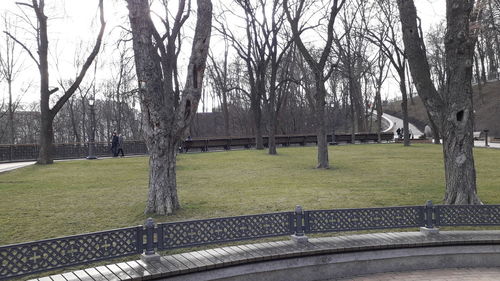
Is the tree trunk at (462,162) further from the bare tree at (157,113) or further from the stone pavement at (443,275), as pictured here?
the bare tree at (157,113)

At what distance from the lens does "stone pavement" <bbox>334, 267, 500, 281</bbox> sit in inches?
208

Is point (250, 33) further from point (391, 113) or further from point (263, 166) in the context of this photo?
point (391, 113)

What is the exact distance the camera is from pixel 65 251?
14.5 feet

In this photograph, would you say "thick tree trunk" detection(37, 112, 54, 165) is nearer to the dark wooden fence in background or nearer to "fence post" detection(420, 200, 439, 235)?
the dark wooden fence in background

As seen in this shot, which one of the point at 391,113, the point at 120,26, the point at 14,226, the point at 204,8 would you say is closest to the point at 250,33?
the point at 120,26

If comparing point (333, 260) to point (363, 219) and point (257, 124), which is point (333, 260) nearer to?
point (363, 219)

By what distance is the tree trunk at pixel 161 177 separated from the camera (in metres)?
7.85

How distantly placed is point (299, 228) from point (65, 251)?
2.95 metres

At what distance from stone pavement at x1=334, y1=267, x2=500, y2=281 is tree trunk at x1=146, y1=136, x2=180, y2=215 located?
3982 mm

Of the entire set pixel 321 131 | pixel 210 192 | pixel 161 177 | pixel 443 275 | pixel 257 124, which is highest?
pixel 257 124

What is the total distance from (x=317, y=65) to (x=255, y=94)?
1350cm

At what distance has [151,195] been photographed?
26.1 feet

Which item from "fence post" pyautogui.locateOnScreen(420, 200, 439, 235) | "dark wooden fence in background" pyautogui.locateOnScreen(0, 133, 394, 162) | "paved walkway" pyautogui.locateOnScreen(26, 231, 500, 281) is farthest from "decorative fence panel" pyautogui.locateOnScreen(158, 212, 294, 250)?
"dark wooden fence in background" pyautogui.locateOnScreen(0, 133, 394, 162)

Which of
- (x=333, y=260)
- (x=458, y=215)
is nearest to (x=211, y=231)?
(x=333, y=260)
